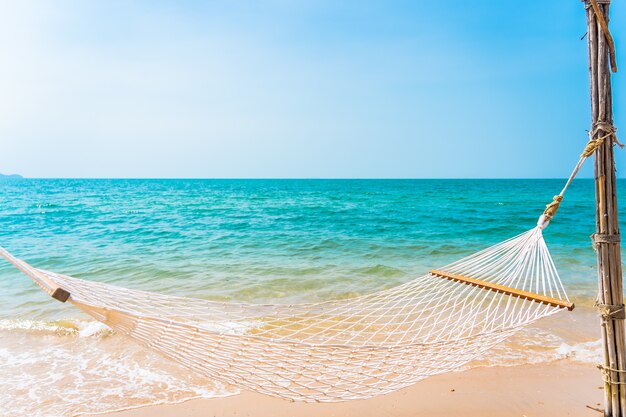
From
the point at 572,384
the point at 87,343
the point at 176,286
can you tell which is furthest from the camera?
the point at 176,286

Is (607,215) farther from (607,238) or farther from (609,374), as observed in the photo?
(609,374)

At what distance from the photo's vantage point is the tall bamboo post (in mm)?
1680

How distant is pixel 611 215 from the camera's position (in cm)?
168

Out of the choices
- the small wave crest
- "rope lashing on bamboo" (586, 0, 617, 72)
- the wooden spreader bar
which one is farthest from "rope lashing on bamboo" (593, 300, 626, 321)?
the small wave crest

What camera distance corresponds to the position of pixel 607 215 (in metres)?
1.68

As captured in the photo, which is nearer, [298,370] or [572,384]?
[298,370]

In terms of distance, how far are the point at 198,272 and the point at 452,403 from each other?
4.10 meters

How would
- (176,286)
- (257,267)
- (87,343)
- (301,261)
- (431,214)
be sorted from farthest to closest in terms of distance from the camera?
(431,214)
(301,261)
(257,267)
(176,286)
(87,343)

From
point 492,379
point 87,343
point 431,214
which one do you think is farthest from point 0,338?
point 431,214

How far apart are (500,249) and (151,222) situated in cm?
1096

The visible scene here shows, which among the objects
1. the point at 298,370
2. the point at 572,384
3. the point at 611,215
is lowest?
the point at 572,384

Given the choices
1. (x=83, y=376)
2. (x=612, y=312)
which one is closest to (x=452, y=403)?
(x=612, y=312)

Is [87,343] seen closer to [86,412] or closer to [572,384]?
[86,412]

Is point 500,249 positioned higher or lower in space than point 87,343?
higher
